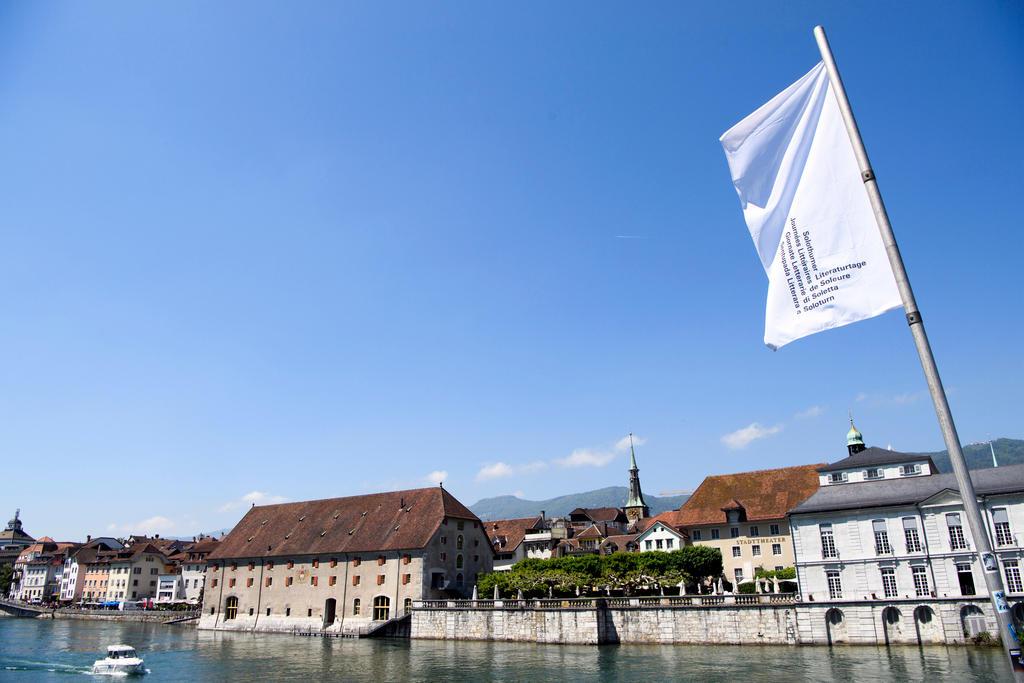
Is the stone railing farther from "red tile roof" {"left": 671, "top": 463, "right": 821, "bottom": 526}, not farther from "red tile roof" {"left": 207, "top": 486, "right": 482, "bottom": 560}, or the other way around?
"red tile roof" {"left": 671, "top": 463, "right": 821, "bottom": 526}

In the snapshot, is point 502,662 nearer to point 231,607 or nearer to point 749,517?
point 749,517

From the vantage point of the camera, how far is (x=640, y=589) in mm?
60125

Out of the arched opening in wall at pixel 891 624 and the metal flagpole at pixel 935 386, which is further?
the arched opening in wall at pixel 891 624

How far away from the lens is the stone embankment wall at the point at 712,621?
41250 millimetres

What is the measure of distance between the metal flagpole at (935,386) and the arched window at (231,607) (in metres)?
82.8

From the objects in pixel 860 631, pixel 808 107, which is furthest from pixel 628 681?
pixel 808 107

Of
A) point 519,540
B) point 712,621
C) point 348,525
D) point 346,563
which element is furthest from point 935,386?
point 519,540

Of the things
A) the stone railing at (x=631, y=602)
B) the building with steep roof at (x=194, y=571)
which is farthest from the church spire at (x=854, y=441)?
the building with steep roof at (x=194, y=571)

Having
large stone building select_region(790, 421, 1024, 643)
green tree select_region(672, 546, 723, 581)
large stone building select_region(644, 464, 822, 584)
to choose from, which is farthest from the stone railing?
large stone building select_region(644, 464, 822, 584)

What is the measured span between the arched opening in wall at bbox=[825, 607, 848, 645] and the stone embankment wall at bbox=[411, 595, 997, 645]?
0.06 m

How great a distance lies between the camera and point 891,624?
4225 centimetres

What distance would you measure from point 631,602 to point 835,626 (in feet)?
46.9

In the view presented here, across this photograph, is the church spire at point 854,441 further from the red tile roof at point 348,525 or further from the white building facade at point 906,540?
the red tile roof at point 348,525

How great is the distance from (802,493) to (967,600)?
2245cm
